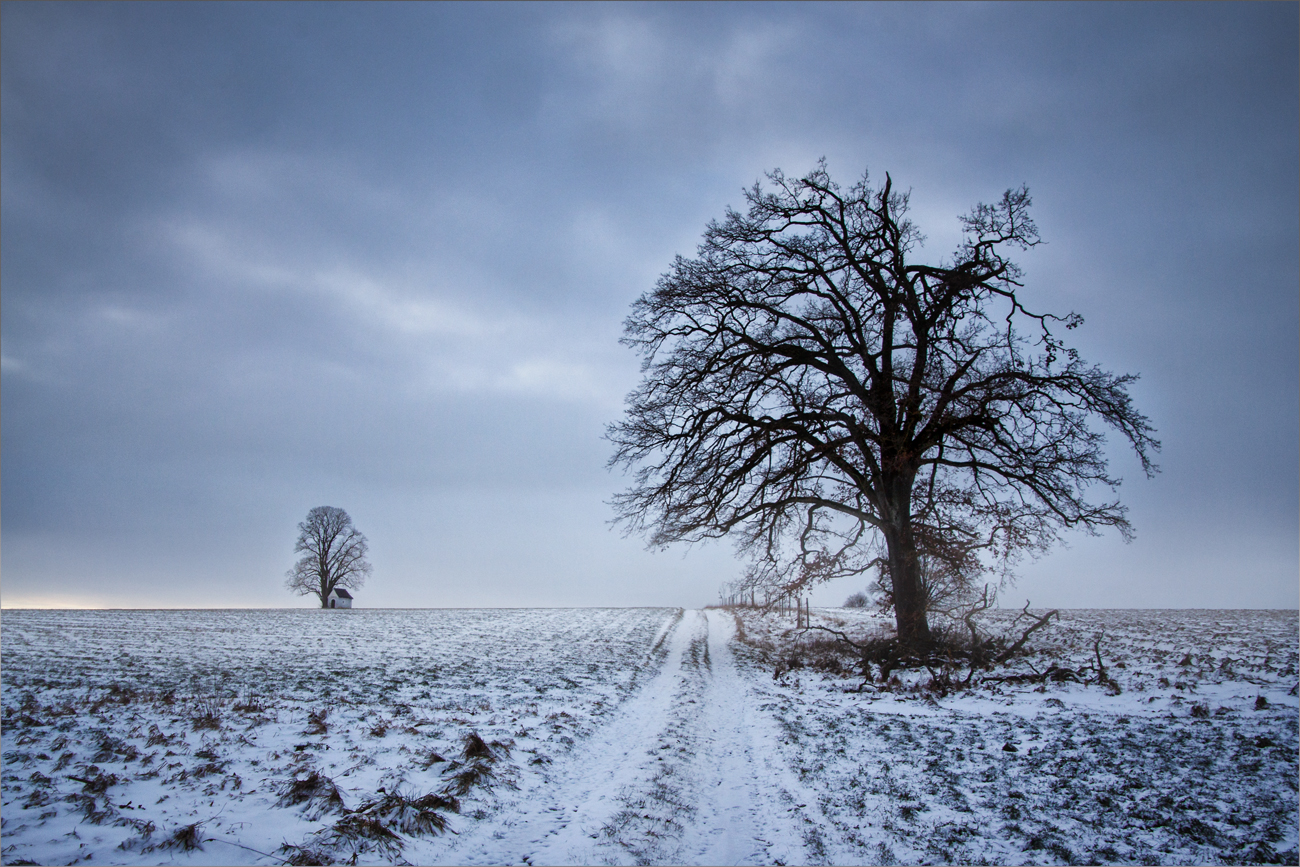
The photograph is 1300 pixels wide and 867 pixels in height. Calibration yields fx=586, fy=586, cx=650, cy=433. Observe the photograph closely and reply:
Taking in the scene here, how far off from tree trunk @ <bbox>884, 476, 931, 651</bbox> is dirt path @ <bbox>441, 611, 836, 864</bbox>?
240 inches

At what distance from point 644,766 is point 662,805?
1.27 metres

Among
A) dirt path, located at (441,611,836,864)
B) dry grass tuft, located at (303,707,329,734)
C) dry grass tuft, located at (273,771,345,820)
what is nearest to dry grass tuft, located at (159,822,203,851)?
dry grass tuft, located at (273,771,345,820)

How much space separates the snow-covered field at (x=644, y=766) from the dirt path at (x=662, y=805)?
0.03m

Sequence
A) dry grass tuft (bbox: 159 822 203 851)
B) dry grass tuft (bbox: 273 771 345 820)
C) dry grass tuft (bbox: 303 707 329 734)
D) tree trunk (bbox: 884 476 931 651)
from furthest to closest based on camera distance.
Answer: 1. tree trunk (bbox: 884 476 931 651)
2. dry grass tuft (bbox: 303 707 329 734)
3. dry grass tuft (bbox: 273 771 345 820)
4. dry grass tuft (bbox: 159 822 203 851)

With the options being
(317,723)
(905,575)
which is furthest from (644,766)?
(905,575)

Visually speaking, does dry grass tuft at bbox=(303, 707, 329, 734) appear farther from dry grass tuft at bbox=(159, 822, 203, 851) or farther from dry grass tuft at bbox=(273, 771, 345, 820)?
dry grass tuft at bbox=(159, 822, 203, 851)

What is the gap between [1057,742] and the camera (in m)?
7.27

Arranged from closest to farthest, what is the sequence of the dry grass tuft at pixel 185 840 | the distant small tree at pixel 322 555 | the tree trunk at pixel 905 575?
the dry grass tuft at pixel 185 840, the tree trunk at pixel 905 575, the distant small tree at pixel 322 555

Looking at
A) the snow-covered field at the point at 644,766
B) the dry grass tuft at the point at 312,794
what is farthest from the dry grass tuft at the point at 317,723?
the dry grass tuft at the point at 312,794

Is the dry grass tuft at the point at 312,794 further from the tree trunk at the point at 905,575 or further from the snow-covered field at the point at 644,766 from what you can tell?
the tree trunk at the point at 905,575

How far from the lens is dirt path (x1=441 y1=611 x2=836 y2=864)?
187 inches

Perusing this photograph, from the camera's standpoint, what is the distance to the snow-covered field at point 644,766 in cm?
471

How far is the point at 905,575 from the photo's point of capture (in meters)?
14.2

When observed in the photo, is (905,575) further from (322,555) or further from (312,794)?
(322,555)
